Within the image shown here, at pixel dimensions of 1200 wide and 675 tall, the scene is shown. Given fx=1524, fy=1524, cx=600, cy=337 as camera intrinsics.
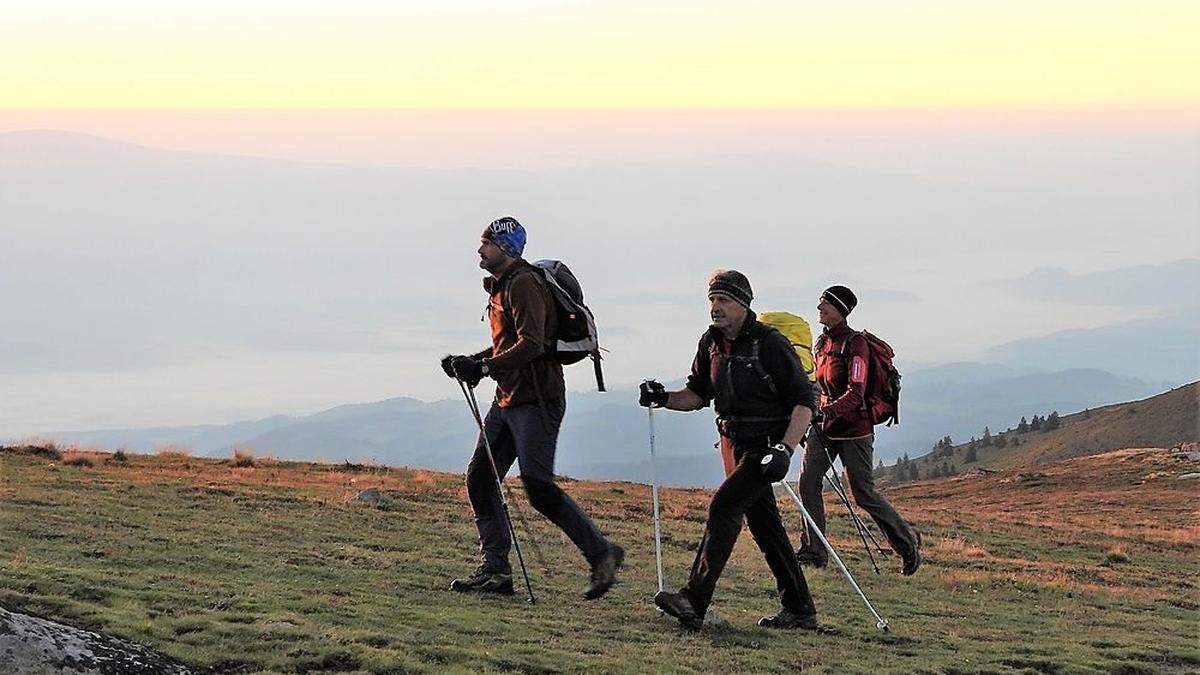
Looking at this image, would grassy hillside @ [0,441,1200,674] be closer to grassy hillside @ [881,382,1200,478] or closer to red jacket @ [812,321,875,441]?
red jacket @ [812,321,875,441]

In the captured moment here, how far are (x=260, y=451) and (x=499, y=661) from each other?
23.6 meters

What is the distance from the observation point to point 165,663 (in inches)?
384

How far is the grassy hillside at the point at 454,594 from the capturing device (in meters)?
10.9

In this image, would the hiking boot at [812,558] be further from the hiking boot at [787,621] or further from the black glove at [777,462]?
the black glove at [777,462]

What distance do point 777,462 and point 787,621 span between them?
2091 millimetres

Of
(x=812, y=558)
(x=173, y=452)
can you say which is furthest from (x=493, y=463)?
(x=173, y=452)

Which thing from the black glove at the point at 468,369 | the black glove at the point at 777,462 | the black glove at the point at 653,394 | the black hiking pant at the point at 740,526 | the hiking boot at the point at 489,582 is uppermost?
the black glove at the point at 468,369

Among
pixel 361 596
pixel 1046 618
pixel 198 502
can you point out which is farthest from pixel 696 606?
pixel 198 502

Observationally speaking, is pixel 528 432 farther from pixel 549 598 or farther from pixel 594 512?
pixel 594 512

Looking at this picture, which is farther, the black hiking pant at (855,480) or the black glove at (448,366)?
the black hiking pant at (855,480)

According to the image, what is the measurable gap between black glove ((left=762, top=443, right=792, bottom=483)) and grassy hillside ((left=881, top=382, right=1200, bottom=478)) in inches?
2465

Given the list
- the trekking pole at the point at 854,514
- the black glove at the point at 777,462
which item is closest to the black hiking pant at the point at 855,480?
the trekking pole at the point at 854,514

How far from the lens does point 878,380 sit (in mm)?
16062

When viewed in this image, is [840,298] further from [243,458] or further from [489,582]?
[243,458]
